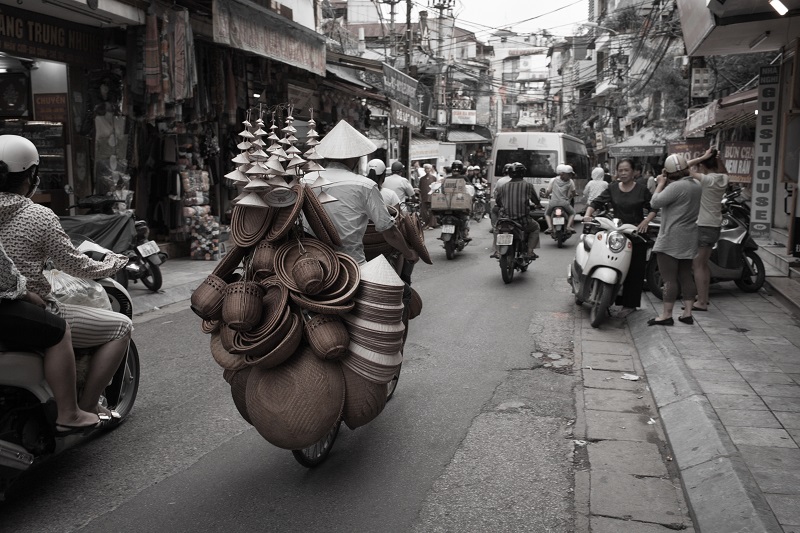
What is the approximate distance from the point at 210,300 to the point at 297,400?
2.22ft

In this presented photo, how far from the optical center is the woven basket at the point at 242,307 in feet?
11.7

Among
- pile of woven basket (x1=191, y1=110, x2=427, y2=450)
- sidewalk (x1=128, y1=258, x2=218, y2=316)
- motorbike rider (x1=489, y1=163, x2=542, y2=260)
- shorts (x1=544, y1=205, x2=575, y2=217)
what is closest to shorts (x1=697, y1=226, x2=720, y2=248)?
motorbike rider (x1=489, y1=163, x2=542, y2=260)

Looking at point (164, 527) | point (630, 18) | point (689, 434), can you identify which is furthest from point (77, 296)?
point (630, 18)

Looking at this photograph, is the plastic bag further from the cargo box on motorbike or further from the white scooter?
the cargo box on motorbike

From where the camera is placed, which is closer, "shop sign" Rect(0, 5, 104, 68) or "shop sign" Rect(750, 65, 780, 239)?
"shop sign" Rect(0, 5, 104, 68)

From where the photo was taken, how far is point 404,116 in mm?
21016

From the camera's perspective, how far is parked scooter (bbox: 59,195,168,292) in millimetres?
8273

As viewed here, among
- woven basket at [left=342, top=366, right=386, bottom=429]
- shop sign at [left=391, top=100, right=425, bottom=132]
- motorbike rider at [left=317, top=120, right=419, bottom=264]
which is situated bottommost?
woven basket at [left=342, top=366, right=386, bottom=429]

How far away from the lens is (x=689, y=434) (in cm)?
453

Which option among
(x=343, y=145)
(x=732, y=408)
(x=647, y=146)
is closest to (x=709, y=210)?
(x=732, y=408)

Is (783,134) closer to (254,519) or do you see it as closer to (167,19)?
(167,19)

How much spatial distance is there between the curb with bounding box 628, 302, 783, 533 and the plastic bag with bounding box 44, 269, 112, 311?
344 cm

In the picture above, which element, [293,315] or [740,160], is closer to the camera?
[293,315]

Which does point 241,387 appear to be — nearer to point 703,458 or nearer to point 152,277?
point 703,458
